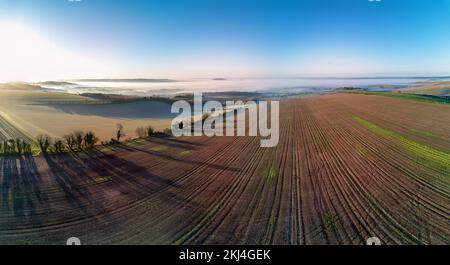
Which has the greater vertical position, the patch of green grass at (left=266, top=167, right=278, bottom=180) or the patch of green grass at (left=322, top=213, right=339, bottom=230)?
the patch of green grass at (left=266, top=167, right=278, bottom=180)

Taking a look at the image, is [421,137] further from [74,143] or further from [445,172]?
[74,143]

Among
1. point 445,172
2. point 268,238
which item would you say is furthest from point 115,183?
point 445,172

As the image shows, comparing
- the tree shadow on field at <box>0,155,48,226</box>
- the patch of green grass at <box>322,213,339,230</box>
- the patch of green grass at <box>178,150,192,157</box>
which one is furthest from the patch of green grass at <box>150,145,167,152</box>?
the patch of green grass at <box>322,213,339,230</box>

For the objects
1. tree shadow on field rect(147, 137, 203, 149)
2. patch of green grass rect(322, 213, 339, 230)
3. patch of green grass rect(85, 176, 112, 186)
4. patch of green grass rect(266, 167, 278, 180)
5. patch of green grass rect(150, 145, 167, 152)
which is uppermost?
tree shadow on field rect(147, 137, 203, 149)

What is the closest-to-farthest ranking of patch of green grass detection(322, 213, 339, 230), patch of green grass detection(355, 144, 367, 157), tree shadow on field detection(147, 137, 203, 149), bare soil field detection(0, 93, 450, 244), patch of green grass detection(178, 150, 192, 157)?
bare soil field detection(0, 93, 450, 244) < patch of green grass detection(322, 213, 339, 230) < patch of green grass detection(355, 144, 367, 157) < patch of green grass detection(178, 150, 192, 157) < tree shadow on field detection(147, 137, 203, 149)

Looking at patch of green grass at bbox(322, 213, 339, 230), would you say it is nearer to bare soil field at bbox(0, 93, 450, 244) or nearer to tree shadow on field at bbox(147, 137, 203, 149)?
bare soil field at bbox(0, 93, 450, 244)

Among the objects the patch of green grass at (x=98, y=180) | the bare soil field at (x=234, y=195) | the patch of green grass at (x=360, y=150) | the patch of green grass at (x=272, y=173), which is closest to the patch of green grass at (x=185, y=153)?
the bare soil field at (x=234, y=195)

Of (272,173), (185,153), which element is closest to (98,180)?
(185,153)

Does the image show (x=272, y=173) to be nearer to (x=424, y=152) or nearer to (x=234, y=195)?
(x=234, y=195)
